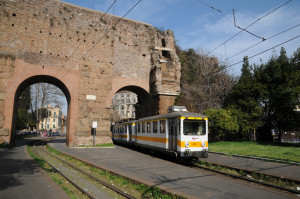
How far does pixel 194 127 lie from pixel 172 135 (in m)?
1.22

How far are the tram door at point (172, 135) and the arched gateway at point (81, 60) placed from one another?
11034mm

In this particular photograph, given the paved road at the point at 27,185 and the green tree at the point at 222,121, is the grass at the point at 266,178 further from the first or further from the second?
the green tree at the point at 222,121

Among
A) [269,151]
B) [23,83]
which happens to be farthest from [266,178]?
[23,83]

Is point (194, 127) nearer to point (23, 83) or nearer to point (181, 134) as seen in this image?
point (181, 134)

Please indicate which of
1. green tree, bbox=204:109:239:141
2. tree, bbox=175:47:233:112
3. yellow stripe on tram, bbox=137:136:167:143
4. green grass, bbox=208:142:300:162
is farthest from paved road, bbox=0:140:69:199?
tree, bbox=175:47:233:112

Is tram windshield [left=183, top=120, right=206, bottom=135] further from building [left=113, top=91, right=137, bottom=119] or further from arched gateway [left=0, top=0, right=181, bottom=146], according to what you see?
building [left=113, top=91, right=137, bottom=119]

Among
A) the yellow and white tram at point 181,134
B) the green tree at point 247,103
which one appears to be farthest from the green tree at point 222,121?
the yellow and white tram at point 181,134

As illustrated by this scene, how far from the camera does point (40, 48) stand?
2069cm

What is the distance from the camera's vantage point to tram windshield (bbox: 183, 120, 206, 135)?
1142 centimetres

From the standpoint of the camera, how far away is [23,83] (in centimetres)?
2080

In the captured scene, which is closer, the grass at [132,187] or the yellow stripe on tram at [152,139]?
the grass at [132,187]

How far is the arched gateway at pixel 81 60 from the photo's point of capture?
1977 centimetres

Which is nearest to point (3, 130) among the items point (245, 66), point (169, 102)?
point (169, 102)

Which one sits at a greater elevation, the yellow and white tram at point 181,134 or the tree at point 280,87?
the tree at point 280,87
